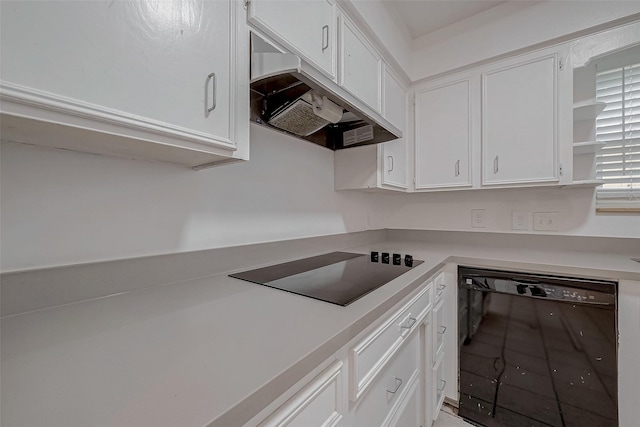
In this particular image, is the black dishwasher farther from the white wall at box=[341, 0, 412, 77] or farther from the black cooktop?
the white wall at box=[341, 0, 412, 77]

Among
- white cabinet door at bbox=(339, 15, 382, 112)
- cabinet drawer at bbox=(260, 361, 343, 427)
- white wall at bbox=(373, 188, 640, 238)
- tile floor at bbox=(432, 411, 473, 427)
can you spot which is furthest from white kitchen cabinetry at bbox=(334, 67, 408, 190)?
tile floor at bbox=(432, 411, 473, 427)

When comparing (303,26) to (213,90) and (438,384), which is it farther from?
(438,384)

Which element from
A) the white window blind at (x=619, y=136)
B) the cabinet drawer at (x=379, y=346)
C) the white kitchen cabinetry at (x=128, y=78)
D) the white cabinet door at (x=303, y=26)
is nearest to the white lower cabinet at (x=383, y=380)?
the cabinet drawer at (x=379, y=346)

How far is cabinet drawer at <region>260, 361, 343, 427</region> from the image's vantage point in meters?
0.46

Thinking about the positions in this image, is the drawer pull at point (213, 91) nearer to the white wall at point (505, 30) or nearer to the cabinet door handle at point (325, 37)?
the cabinet door handle at point (325, 37)

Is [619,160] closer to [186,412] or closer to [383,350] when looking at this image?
[383,350]

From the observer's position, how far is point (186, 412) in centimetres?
33

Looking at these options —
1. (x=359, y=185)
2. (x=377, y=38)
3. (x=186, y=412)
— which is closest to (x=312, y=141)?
(x=359, y=185)

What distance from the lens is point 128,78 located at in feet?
1.80

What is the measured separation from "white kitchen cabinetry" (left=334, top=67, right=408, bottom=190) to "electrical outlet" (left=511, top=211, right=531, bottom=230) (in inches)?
33.3

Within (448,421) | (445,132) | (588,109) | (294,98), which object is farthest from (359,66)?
(448,421)

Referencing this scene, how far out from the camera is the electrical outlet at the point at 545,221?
1729 mm

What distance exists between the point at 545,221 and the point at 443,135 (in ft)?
3.01

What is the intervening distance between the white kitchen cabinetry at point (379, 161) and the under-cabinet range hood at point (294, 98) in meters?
0.21
